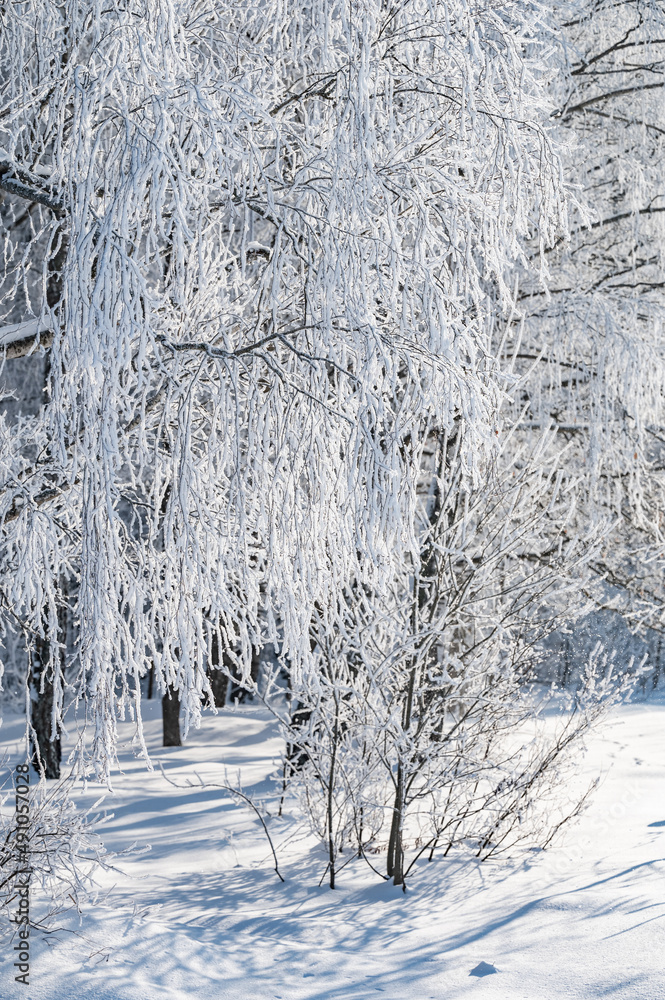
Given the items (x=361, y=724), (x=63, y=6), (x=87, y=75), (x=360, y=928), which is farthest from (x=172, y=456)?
(x=360, y=928)

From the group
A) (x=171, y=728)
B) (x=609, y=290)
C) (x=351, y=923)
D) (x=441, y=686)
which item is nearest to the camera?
(x=351, y=923)

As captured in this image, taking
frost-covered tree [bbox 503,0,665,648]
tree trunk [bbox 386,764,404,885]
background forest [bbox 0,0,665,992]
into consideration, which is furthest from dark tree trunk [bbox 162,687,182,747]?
background forest [bbox 0,0,665,992]

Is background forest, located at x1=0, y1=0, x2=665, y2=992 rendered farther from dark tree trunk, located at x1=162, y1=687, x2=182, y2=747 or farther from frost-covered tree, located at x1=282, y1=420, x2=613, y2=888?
dark tree trunk, located at x1=162, y1=687, x2=182, y2=747

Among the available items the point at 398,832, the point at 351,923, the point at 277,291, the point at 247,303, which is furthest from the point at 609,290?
the point at 277,291

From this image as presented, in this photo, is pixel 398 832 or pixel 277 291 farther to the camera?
pixel 398 832

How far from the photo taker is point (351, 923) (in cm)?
509

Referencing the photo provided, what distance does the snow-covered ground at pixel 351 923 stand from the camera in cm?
396

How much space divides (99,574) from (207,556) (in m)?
0.39

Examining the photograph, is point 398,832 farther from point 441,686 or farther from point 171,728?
point 171,728

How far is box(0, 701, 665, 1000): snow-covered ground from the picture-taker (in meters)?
3.96

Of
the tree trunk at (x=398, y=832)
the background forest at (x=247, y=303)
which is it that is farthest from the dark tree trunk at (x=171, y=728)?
the background forest at (x=247, y=303)

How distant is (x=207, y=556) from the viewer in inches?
116

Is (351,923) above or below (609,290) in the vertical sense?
below

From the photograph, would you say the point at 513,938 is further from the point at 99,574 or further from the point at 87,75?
the point at 87,75
